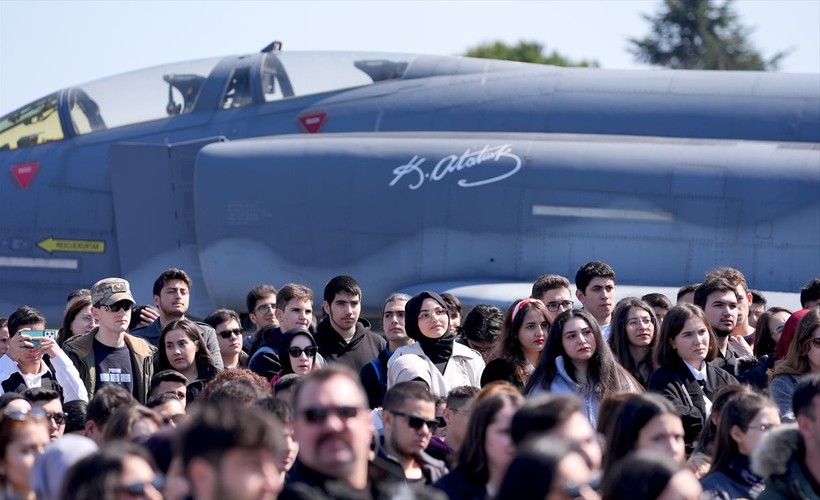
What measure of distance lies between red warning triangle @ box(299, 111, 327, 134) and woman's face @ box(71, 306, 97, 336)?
6587 mm

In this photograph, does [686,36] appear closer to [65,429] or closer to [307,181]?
[307,181]

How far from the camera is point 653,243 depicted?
13484 millimetres

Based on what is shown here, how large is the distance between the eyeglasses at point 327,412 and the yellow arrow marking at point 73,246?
11.9 meters

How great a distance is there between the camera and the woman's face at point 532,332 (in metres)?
7.40

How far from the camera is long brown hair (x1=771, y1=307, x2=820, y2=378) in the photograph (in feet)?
22.4

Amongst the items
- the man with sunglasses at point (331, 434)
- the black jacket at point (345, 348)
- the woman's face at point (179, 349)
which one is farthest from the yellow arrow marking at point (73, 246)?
the man with sunglasses at point (331, 434)

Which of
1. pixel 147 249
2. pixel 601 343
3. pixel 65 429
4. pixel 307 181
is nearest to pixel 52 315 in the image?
pixel 147 249

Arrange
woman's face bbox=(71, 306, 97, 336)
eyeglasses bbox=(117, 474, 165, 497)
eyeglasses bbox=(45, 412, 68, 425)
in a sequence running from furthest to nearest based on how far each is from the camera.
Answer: woman's face bbox=(71, 306, 97, 336) → eyeglasses bbox=(45, 412, 68, 425) → eyeglasses bbox=(117, 474, 165, 497)

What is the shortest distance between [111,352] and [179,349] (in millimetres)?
521

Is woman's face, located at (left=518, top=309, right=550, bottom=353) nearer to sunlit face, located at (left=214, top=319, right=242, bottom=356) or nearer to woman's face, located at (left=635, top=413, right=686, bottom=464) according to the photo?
sunlit face, located at (left=214, top=319, right=242, bottom=356)

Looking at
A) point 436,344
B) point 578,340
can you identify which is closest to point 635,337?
point 578,340

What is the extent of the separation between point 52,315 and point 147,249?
63.2 inches

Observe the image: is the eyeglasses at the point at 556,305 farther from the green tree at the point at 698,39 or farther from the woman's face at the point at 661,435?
the green tree at the point at 698,39
